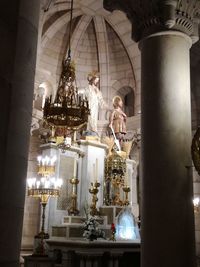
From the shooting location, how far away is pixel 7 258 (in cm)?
242

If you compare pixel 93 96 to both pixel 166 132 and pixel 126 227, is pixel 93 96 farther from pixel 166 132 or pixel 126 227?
pixel 166 132

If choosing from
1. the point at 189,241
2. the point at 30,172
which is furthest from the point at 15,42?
→ the point at 30,172

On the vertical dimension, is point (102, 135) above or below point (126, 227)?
above

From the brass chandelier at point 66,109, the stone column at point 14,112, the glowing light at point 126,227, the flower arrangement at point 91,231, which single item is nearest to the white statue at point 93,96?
the glowing light at point 126,227

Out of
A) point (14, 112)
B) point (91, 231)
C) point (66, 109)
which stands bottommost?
point (91, 231)

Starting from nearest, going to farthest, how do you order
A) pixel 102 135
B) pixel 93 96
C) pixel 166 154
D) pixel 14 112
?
pixel 14 112 → pixel 166 154 → pixel 93 96 → pixel 102 135

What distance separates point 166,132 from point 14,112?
2.74 m

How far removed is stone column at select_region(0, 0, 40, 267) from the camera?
8.09 feet

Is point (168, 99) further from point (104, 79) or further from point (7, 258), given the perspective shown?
point (104, 79)

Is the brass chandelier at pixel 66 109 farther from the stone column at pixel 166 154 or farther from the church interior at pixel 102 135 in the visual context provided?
the stone column at pixel 166 154

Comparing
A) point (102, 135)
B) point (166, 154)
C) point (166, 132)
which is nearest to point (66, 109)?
point (166, 132)

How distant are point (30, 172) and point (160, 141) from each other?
1095 centimetres

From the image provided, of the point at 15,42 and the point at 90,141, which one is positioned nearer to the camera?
the point at 15,42

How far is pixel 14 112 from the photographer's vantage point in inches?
104
